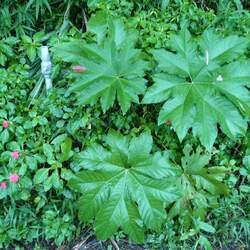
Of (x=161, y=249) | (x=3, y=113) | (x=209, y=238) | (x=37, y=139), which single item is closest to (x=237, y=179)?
(x=209, y=238)

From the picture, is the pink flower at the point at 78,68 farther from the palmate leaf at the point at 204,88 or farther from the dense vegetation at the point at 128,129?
the palmate leaf at the point at 204,88

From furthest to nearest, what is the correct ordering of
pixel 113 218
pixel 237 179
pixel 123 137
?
1. pixel 237 179
2. pixel 123 137
3. pixel 113 218

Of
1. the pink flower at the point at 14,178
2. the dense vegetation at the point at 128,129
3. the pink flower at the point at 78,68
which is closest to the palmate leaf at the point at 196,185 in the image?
the dense vegetation at the point at 128,129

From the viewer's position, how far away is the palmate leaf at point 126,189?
2.15m

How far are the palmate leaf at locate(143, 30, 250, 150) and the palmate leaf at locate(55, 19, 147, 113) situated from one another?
9cm

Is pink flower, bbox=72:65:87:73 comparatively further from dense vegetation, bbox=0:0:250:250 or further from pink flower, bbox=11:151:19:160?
pink flower, bbox=11:151:19:160

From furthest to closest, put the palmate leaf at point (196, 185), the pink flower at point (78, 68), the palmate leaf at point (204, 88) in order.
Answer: the palmate leaf at point (196, 185) < the pink flower at point (78, 68) < the palmate leaf at point (204, 88)

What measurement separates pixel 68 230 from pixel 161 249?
556 millimetres

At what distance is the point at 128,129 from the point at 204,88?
22.1 inches

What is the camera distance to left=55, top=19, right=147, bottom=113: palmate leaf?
2.20 m

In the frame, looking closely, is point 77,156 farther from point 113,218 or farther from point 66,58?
point 66,58

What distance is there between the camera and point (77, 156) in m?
2.26

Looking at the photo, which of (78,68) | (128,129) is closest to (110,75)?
(78,68)

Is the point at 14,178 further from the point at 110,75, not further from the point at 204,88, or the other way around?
the point at 204,88
